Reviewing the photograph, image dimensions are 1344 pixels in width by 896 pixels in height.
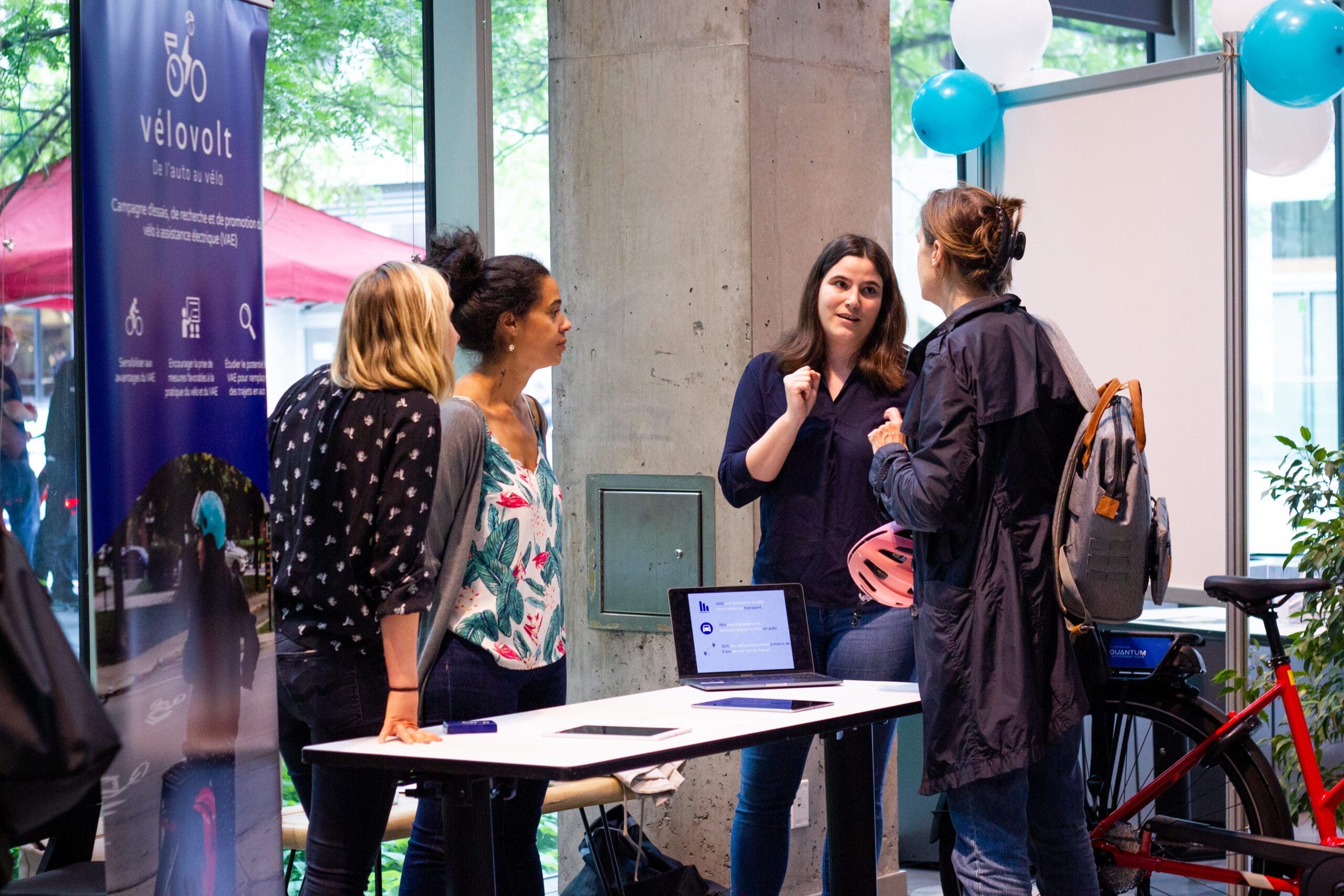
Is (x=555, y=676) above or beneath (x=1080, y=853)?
above

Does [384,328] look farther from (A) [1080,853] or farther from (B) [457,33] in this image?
(B) [457,33]

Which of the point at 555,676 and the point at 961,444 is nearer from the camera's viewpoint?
the point at 961,444

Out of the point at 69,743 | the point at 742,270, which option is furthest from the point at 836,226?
the point at 69,743

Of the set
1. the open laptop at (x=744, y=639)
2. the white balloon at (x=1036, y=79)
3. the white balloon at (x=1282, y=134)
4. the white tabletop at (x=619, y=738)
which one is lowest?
the white tabletop at (x=619, y=738)

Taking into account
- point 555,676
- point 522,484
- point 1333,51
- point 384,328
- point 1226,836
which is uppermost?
point 1333,51

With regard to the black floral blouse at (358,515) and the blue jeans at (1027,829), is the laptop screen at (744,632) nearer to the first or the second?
the blue jeans at (1027,829)

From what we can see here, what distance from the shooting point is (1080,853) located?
2609 mm

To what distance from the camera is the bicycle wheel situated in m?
3.34

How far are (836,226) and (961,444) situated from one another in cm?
159

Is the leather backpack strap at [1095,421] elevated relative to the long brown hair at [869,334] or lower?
lower

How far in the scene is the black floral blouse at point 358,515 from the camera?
7.85 feet

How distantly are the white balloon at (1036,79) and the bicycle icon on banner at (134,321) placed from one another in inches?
118

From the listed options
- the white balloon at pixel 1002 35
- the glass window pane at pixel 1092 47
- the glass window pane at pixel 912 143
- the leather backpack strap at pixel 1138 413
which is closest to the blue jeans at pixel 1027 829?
the leather backpack strap at pixel 1138 413

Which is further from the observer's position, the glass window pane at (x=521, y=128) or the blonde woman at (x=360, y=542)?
the glass window pane at (x=521, y=128)
